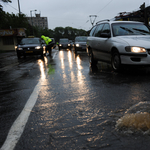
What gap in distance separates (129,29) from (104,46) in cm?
110

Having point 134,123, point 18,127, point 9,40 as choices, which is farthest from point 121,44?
point 9,40

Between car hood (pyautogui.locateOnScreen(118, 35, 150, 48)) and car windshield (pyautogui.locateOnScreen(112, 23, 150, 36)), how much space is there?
0.65 metres

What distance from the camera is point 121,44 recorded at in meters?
6.92

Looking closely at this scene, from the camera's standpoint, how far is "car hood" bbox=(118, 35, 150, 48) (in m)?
6.62

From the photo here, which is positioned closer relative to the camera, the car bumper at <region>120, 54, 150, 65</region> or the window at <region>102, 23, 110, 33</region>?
the car bumper at <region>120, 54, 150, 65</region>

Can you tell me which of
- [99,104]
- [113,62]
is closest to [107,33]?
[113,62]

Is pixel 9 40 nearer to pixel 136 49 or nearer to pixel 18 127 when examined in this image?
pixel 136 49

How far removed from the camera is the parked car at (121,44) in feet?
21.6

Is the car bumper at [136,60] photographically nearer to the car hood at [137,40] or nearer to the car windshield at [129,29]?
the car hood at [137,40]

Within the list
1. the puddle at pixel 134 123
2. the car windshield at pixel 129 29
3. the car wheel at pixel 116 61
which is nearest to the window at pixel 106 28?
the car windshield at pixel 129 29

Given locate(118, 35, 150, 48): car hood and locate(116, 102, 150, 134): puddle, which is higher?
locate(118, 35, 150, 48): car hood

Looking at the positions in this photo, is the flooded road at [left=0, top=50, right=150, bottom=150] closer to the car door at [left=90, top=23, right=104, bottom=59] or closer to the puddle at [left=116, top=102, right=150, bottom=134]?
the puddle at [left=116, top=102, right=150, bottom=134]

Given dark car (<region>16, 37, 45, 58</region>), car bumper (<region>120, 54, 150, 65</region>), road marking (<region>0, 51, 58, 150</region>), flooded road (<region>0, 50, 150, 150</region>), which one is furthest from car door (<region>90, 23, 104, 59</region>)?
dark car (<region>16, 37, 45, 58</region>)

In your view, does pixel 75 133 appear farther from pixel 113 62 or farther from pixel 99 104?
pixel 113 62
